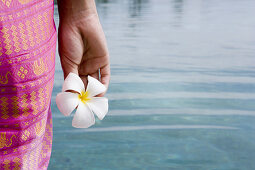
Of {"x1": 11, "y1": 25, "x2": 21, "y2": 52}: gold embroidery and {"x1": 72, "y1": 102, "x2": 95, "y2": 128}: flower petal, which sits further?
{"x1": 72, "y1": 102, "x2": 95, "y2": 128}: flower petal

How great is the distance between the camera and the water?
2.52 m

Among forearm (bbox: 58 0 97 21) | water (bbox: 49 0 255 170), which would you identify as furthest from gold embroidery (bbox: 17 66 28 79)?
water (bbox: 49 0 255 170)

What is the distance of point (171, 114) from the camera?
10.7 feet

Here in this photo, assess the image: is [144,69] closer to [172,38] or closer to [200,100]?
[200,100]

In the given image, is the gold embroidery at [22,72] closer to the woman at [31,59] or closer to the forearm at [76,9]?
the woman at [31,59]

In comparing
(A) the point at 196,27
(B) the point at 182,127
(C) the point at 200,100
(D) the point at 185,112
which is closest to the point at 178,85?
(C) the point at 200,100

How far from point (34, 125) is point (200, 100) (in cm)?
268

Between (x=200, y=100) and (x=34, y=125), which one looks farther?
(x=200, y=100)

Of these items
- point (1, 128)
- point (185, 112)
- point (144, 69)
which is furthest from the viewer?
point (144, 69)

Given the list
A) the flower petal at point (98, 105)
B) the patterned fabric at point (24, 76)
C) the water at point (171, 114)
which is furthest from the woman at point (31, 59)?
the water at point (171, 114)

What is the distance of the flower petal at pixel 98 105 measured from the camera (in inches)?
46.1

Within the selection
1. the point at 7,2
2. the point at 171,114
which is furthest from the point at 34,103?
the point at 171,114

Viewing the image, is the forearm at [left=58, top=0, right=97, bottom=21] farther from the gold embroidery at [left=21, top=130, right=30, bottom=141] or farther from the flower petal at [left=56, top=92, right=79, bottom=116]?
the gold embroidery at [left=21, top=130, right=30, bottom=141]

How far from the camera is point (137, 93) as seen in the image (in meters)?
3.78
